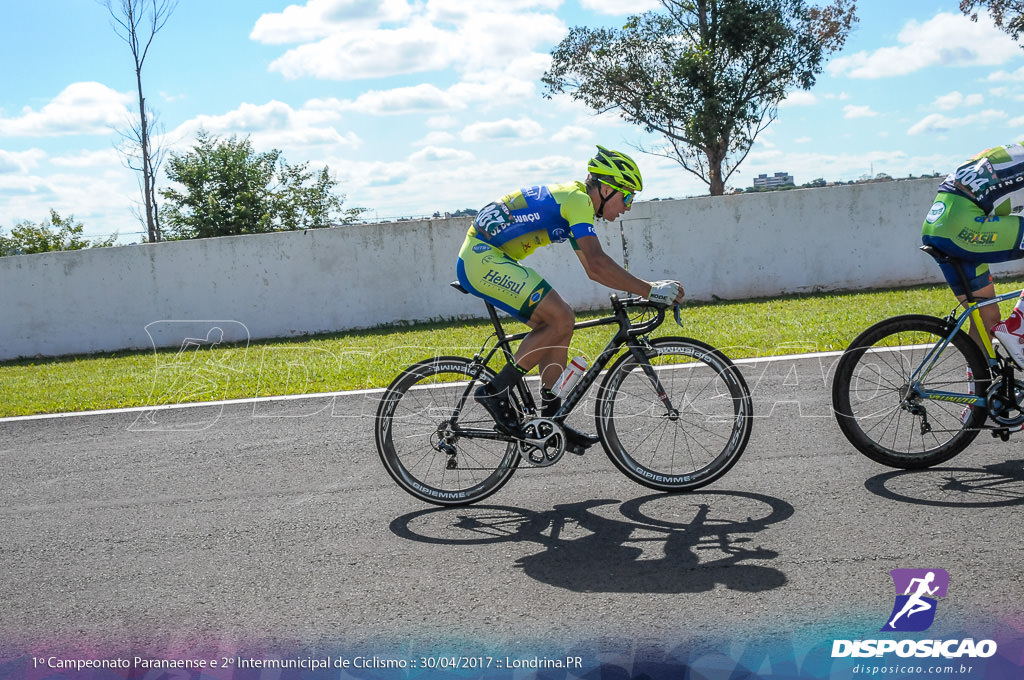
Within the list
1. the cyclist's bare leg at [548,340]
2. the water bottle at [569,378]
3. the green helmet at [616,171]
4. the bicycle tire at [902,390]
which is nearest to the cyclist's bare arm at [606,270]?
the cyclist's bare leg at [548,340]

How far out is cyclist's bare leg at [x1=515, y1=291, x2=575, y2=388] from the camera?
15.6 ft

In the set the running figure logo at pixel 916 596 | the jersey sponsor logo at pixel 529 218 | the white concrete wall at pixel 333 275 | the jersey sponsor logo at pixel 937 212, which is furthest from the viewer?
the white concrete wall at pixel 333 275

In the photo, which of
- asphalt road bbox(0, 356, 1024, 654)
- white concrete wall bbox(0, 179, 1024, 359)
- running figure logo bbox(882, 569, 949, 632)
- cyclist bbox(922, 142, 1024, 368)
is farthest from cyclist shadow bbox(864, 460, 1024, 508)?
white concrete wall bbox(0, 179, 1024, 359)

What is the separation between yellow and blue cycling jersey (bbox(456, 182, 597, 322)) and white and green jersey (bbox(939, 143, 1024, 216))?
212 centimetres

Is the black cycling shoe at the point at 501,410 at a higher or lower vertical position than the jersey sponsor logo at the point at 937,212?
lower

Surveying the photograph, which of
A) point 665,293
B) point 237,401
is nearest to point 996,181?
point 665,293

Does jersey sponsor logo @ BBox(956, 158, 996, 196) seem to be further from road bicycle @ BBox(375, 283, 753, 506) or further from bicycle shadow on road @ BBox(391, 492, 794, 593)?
bicycle shadow on road @ BBox(391, 492, 794, 593)

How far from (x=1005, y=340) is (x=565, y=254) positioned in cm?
1001

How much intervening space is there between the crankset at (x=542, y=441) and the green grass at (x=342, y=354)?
13.3ft

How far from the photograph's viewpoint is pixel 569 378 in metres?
4.75

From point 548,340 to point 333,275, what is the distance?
10.4m

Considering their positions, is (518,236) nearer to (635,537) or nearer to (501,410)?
(501,410)

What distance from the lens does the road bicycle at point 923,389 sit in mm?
4762

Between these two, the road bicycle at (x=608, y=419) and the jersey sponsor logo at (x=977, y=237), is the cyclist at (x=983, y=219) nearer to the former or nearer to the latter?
the jersey sponsor logo at (x=977, y=237)
